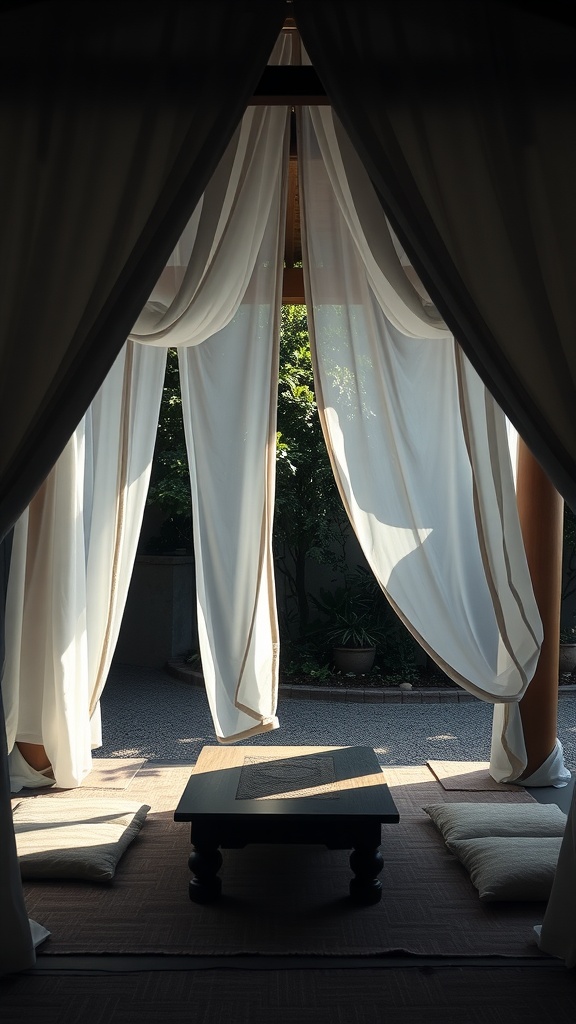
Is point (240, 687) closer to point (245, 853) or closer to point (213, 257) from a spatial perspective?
point (245, 853)

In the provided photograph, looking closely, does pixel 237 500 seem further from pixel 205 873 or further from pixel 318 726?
pixel 318 726

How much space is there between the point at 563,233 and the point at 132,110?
47.3 inches

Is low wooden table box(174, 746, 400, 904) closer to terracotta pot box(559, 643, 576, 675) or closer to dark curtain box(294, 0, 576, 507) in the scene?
dark curtain box(294, 0, 576, 507)

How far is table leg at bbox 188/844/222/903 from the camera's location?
2.76 meters

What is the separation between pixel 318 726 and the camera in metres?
5.55

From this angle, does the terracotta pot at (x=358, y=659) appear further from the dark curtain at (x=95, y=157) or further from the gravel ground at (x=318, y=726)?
the dark curtain at (x=95, y=157)

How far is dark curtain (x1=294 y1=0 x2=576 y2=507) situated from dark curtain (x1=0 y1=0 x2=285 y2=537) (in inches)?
11.9

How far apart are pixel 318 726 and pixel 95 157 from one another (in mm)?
3938

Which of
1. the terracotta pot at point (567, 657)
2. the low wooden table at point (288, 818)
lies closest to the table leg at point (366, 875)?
the low wooden table at point (288, 818)

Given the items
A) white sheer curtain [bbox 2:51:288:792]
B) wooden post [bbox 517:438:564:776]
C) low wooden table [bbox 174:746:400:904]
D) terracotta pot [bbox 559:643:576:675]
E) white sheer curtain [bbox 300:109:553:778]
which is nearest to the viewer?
low wooden table [bbox 174:746:400:904]

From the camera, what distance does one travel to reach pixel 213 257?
311cm

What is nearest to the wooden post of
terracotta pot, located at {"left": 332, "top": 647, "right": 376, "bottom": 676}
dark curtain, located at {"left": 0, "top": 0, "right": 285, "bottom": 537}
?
dark curtain, located at {"left": 0, "top": 0, "right": 285, "bottom": 537}

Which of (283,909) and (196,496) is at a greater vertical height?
(196,496)

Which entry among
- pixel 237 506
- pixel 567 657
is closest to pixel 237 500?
pixel 237 506
